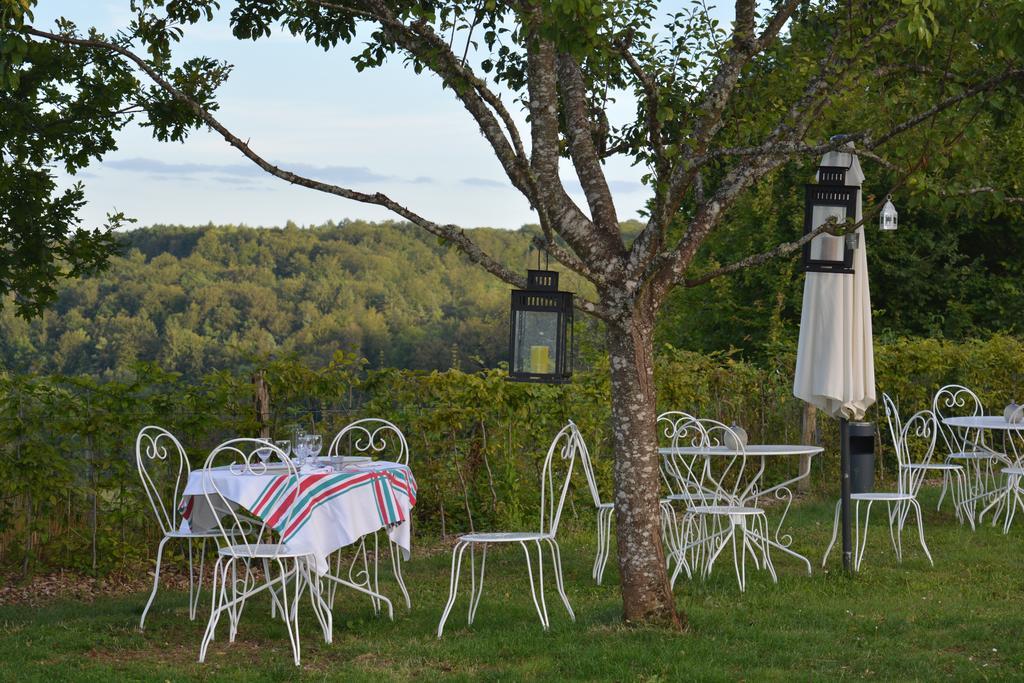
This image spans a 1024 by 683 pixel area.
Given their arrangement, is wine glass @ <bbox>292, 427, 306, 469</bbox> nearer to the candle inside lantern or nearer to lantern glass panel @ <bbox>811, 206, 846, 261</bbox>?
the candle inside lantern

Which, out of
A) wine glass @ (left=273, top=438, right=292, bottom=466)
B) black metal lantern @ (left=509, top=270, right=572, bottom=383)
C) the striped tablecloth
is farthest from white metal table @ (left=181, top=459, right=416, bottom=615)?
black metal lantern @ (left=509, top=270, right=572, bottom=383)

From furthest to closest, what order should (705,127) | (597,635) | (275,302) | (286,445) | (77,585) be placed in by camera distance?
(275,302)
(77,585)
(286,445)
(705,127)
(597,635)

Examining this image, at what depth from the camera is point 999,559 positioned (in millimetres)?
7348

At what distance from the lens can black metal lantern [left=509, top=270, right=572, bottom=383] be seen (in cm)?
550

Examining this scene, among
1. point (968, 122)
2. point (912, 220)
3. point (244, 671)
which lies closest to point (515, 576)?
point (244, 671)

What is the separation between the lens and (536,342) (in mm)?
5535

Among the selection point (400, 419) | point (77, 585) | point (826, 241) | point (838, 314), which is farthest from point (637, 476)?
point (77, 585)

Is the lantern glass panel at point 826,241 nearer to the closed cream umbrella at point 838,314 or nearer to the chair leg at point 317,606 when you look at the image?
the closed cream umbrella at point 838,314

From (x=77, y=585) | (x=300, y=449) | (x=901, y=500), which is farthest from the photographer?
(x=901, y=500)

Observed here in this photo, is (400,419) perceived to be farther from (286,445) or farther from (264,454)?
(264,454)

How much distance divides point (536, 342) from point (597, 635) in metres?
1.44

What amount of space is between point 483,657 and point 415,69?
363cm

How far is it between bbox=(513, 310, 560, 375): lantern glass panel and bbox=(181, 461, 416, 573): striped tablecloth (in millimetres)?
1039

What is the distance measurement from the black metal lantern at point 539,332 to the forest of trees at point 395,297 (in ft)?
23.7
